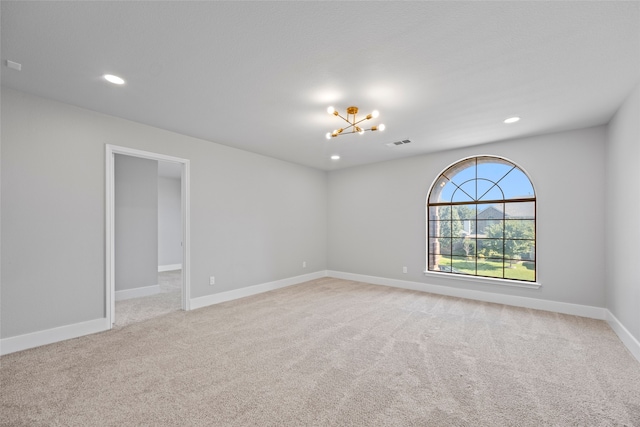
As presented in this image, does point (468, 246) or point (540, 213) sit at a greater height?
point (540, 213)

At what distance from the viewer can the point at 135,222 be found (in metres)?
5.02

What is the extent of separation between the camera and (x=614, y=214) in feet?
11.0

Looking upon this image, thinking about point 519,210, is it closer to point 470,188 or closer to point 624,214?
point 470,188

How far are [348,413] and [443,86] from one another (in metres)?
2.87

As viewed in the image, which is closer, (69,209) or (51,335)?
(51,335)

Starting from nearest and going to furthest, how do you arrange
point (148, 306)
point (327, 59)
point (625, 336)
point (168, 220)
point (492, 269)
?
1. point (327, 59)
2. point (625, 336)
3. point (148, 306)
4. point (492, 269)
5. point (168, 220)

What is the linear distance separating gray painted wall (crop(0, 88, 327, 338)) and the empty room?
0.02 metres

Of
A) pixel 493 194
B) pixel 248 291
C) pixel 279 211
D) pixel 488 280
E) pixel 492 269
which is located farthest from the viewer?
pixel 279 211

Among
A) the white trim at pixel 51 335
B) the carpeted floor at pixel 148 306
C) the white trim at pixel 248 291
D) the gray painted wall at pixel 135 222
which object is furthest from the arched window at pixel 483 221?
the gray painted wall at pixel 135 222

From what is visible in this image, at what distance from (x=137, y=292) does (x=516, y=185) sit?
6710 mm

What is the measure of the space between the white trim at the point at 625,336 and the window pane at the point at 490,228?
171 cm

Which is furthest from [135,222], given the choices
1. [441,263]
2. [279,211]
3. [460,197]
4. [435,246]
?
[460,197]

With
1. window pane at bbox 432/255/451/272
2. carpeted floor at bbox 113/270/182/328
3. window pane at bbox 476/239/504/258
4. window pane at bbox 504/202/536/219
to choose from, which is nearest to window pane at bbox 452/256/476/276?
window pane at bbox 432/255/451/272

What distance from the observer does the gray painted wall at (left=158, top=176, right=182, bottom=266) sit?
789 centimetres
